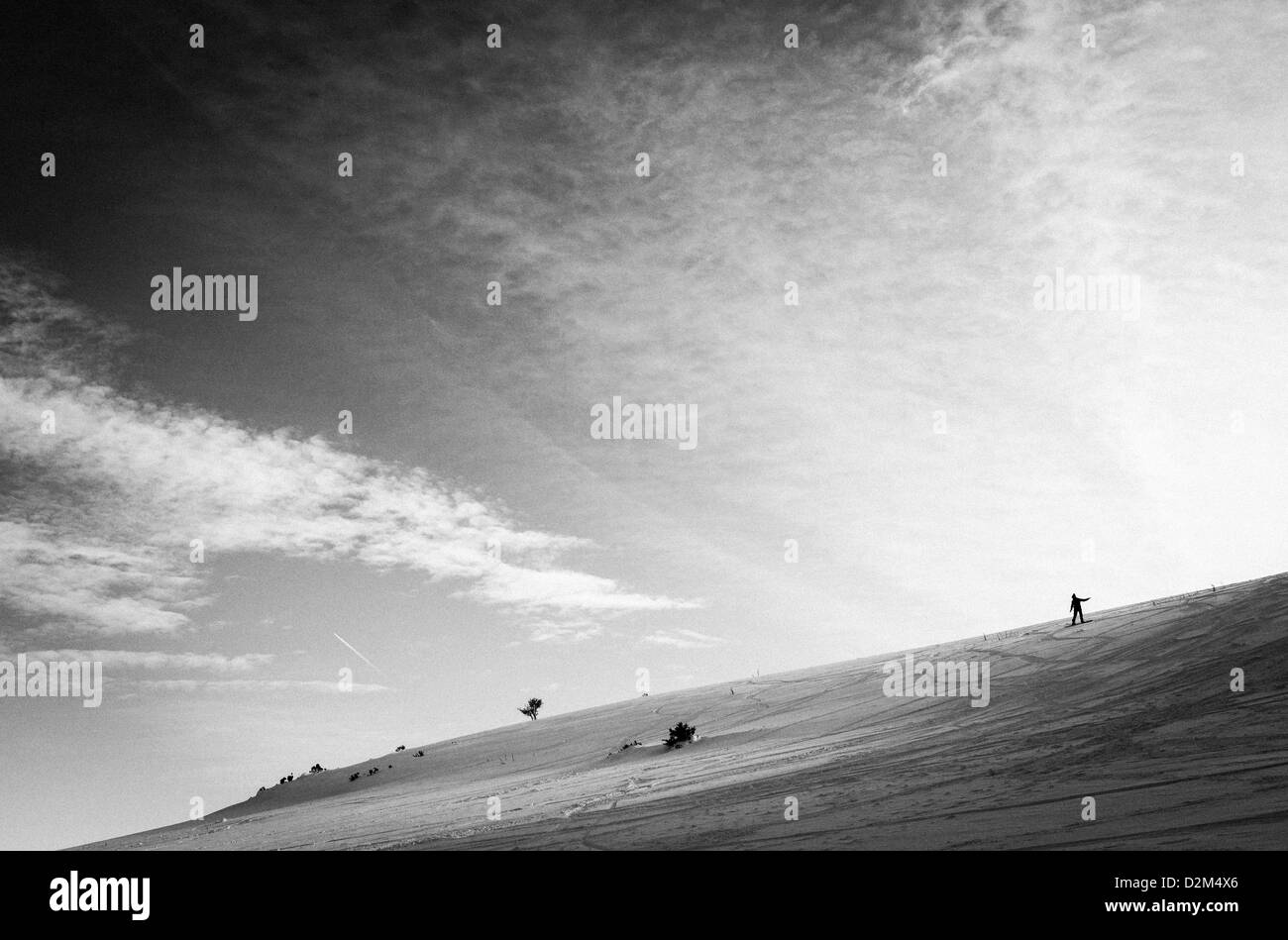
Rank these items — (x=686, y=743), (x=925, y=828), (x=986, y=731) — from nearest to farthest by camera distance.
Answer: (x=925, y=828) → (x=986, y=731) → (x=686, y=743)
